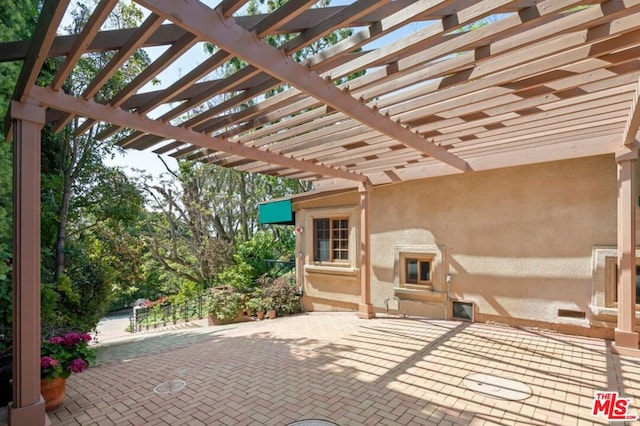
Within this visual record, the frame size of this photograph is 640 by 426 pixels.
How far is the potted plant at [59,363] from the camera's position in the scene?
4.12 metres

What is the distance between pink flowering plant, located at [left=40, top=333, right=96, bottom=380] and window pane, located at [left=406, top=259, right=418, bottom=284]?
7237mm

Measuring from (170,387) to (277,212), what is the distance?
764 centimetres

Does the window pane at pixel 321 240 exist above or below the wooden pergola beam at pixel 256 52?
below

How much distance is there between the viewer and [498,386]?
181 inches

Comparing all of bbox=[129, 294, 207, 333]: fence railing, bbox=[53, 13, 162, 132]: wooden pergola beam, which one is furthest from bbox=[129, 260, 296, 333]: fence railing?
bbox=[53, 13, 162, 132]: wooden pergola beam

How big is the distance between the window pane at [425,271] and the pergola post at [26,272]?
7.91 metres

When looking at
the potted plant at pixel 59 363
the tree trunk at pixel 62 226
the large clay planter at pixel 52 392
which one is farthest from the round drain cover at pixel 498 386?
the tree trunk at pixel 62 226

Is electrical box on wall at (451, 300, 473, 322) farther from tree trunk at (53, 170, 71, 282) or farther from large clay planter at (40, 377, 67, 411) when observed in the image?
tree trunk at (53, 170, 71, 282)

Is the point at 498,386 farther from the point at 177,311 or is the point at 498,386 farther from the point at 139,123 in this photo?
the point at 177,311

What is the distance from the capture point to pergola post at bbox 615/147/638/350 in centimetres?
575

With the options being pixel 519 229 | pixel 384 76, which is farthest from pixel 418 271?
pixel 384 76

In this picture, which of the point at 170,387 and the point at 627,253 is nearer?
the point at 170,387

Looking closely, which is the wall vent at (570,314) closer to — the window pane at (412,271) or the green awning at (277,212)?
the window pane at (412,271)

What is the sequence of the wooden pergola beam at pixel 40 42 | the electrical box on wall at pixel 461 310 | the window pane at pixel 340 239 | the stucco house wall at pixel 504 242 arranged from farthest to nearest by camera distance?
the window pane at pixel 340 239 → the electrical box on wall at pixel 461 310 → the stucco house wall at pixel 504 242 → the wooden pergola beam at pixel 40 42
